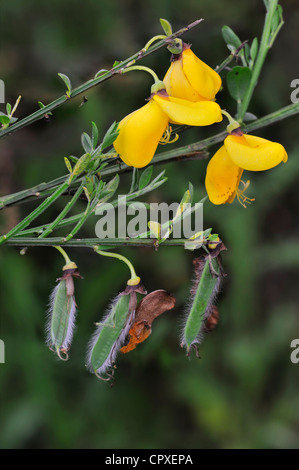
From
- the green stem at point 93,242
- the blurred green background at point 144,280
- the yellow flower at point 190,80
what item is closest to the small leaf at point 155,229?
the green stem at point 93,242

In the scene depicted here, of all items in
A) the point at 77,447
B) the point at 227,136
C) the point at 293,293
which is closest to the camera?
the point at 227,136

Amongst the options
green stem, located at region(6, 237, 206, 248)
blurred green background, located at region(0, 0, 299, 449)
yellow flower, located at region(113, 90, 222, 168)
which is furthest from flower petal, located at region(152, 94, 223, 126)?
blurred green background, located at region(0, 0, 299, 449)

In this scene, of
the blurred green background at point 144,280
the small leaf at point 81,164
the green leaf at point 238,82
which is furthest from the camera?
the blurred green background at point 144,280

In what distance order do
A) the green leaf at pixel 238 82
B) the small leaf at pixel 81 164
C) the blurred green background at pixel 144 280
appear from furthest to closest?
the blurred green background at pixel 144 280 < the green leaf at pixel 238 82 < the small leaf at pixel 81 164

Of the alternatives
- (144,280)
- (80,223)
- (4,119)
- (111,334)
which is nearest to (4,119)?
(4,119)

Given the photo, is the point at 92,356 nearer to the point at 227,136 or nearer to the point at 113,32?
the point at 227,136

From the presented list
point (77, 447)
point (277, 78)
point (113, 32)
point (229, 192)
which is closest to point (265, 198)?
point (277, 78)

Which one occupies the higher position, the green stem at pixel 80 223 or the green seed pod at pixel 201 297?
the green stem at pixel 80 223

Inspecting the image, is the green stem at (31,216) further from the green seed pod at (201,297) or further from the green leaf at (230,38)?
the green leaf at (230,38)
